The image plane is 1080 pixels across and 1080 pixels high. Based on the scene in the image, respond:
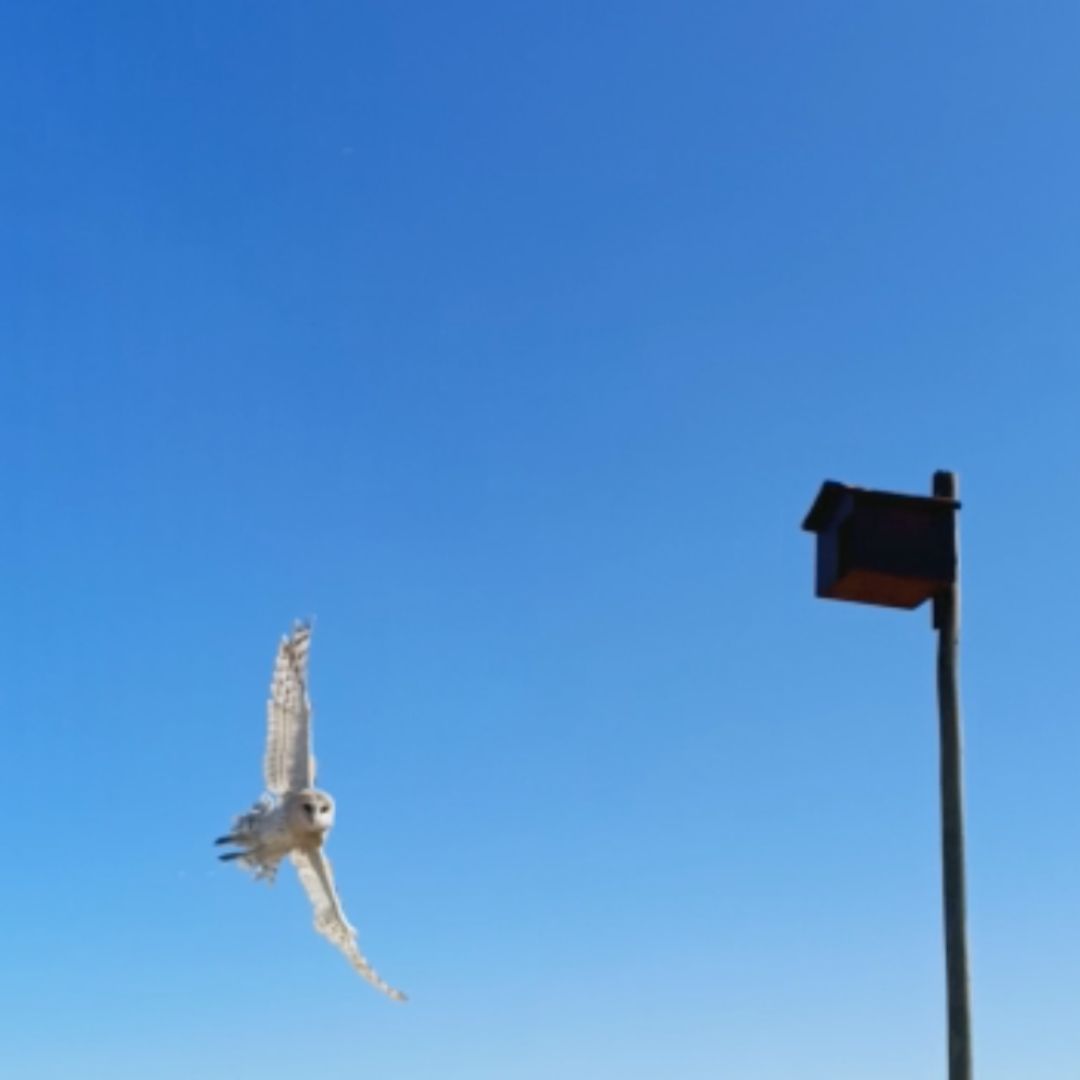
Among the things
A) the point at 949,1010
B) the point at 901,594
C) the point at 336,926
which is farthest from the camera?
the point at 336,926

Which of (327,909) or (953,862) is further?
(327,909)

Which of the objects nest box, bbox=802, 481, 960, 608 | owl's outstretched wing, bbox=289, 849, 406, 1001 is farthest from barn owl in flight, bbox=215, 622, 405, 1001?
nest box, bbox=802, 481, 960, 608

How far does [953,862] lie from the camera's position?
21.1 ft

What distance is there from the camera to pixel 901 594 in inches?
288

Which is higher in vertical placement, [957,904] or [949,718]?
[949,718]

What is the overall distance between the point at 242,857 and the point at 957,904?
331 inches

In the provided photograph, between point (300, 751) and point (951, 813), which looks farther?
point (300, 751)

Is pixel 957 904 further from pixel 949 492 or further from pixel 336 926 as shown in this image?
pixel 336 926

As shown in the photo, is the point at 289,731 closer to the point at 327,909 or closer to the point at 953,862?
the point at 327,909

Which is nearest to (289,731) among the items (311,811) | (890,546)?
(311,811)

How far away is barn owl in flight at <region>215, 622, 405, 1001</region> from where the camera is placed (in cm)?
1366

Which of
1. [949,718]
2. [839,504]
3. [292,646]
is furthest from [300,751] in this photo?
[949,718]

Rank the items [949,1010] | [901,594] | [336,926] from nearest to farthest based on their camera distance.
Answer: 1. [949,1010]
2. [901,594]
3. [336,926]

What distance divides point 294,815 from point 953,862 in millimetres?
8070
